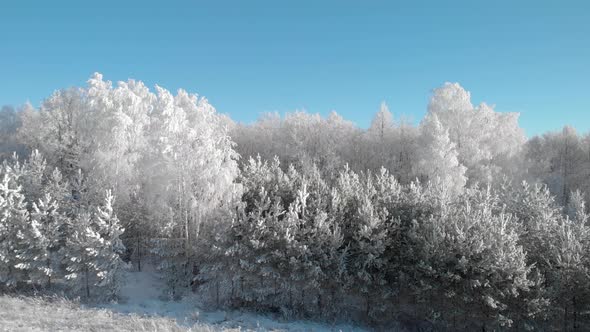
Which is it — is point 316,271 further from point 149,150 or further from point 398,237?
point 149,150

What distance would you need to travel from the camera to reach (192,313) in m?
17.7

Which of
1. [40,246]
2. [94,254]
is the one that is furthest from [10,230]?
[94,254]

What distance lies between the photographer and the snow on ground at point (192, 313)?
16766mm

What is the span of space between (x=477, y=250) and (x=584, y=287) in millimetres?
5692

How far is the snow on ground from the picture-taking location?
55.0ft

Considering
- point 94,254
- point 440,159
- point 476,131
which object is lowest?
point 94,254

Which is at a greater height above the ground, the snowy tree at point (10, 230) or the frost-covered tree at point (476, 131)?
the frost-covered tree at point (476, 131)

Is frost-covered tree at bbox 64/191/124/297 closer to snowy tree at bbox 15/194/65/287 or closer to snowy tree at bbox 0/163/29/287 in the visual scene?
snowy tree at bbox 15/194/65/287

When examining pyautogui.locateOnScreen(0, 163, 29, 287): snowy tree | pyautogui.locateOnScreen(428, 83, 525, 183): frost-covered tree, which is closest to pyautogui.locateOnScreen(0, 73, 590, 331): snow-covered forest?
pyautogui.locateOnScreen(0, 163, 29, 287): snowy tree

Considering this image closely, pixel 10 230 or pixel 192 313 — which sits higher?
pixel 10 230

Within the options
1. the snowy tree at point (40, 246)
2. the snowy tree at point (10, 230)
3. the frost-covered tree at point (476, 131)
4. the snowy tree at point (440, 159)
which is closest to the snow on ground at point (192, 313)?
the snowy tree at point (40, 246)

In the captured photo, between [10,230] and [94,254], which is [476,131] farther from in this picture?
[10,230]

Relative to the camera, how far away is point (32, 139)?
1502 inches

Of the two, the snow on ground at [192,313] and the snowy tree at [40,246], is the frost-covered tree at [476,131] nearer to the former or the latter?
the snow on ground at [192,313]
